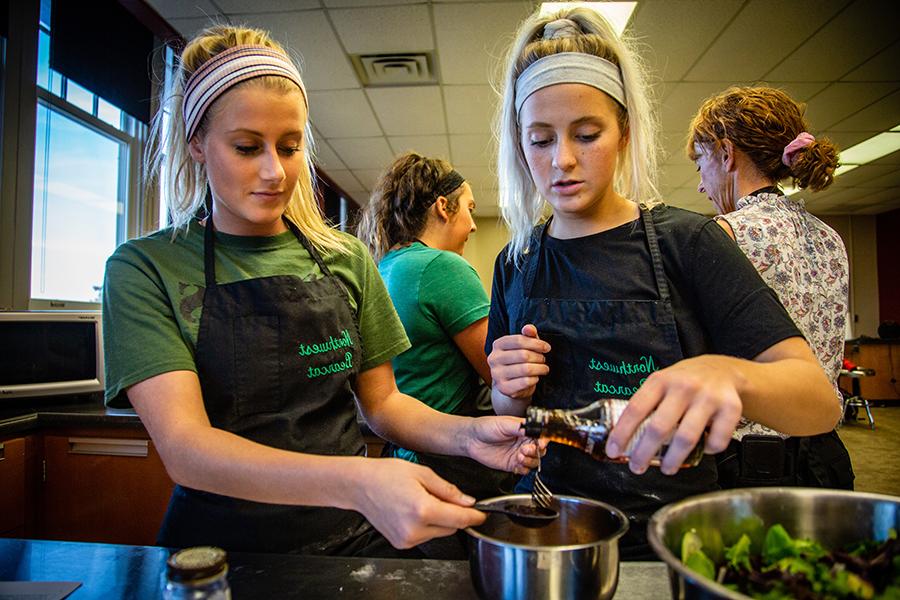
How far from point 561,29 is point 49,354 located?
2.35 metres

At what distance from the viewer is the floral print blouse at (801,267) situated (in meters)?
1.51

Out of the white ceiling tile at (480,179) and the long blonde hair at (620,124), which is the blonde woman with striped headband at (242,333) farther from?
the white ceiling tile at (480,179)

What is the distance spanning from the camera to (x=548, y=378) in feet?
3.85

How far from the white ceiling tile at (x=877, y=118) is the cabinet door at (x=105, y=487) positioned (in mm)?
5939

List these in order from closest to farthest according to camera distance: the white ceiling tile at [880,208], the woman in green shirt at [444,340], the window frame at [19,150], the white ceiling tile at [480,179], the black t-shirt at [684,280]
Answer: the black t-shirt at [684,280]
the woman in green shirt at [444,340]
the window frame at [19,150]
the white ceiling tile at [480,179]
the white ceiling tile at [880,208]

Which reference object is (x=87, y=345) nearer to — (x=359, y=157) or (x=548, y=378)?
(x=548, y=378)

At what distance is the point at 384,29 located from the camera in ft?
11.6

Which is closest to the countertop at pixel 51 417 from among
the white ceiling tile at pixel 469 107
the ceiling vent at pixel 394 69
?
the ceiling vent at pixel 394 69

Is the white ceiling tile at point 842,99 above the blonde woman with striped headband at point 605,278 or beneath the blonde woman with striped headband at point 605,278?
above

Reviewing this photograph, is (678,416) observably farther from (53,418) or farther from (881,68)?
(881,68)

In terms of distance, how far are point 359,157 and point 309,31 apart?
8.12 ft

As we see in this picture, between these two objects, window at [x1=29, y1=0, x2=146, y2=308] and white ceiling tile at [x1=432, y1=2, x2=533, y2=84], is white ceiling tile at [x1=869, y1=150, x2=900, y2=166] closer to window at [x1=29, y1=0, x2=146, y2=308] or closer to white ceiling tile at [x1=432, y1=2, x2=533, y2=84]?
white ceiling tile at [x1=432, y1=2, x2=533, y2=84]

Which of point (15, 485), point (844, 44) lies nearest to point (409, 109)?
point (844, 44)

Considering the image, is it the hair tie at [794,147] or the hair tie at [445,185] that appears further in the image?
the hair tie at [445,185]
